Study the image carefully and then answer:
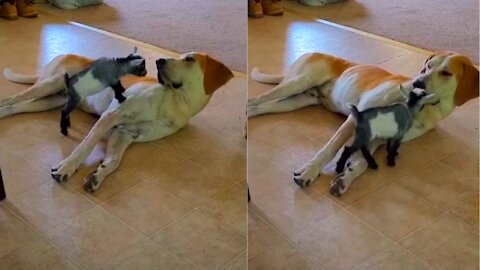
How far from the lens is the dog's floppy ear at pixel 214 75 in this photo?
116 centimetres

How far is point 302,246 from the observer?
117cm

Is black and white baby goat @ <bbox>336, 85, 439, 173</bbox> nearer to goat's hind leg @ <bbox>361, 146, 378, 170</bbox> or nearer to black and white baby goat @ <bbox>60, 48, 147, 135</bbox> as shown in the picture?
goat's hind leg @ <bbox>361, 146, 378, 170</bbox>

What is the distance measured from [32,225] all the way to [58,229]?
0.05 meters

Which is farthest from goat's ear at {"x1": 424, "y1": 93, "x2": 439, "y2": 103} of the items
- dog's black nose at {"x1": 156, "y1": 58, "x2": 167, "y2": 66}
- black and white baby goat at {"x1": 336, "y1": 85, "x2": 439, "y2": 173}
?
dog's black nose at {"x1": 156, "y1": 58, "x2": 167, "y2": 66}

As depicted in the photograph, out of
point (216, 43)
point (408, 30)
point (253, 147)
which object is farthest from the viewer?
point (408, 30)

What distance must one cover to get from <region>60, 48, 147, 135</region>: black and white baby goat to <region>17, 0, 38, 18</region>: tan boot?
0.55 ft

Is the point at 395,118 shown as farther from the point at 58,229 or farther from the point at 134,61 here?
the point at 58,229

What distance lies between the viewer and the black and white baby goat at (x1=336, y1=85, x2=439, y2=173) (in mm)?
1310

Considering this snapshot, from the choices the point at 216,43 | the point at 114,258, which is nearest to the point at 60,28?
the point at 216,43

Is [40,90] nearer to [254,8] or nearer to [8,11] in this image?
[8,11]

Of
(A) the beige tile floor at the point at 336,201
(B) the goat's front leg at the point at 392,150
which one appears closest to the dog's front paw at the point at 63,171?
(A) the beige tile floor at the point at 336,201

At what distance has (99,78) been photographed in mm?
1317

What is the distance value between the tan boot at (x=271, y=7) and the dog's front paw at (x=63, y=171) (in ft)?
1.79

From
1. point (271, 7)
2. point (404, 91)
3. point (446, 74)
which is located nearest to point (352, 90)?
point (404, 91)
